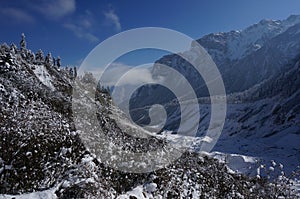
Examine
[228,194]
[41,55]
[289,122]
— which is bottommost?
[228,194]

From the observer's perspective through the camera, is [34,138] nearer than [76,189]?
No

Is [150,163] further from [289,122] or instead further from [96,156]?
[289,122]

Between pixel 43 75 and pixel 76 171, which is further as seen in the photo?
pixel 43 75

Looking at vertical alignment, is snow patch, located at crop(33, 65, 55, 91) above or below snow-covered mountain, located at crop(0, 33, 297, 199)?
above

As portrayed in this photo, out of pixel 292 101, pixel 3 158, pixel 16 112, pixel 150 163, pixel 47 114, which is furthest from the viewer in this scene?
pixel 292 101

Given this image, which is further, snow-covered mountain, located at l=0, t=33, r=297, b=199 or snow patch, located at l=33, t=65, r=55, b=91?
snow patch, located at l=33, t=65, r=55, b=91

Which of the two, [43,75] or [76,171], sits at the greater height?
Answer: [43,75]

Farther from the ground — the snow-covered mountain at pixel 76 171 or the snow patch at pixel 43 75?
the snow patch at pixel 43 75

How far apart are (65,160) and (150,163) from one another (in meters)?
4.02

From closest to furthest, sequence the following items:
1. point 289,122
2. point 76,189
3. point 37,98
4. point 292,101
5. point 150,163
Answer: point 76,189, point 150,163, point 37,98, point 289,122, point 292,101

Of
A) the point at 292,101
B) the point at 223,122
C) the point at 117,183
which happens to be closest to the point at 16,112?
the point at 117,183

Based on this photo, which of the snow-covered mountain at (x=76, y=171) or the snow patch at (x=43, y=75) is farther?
the snow patch at (x=43, y=75)

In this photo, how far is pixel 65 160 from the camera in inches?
416

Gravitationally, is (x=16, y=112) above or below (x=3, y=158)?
above
